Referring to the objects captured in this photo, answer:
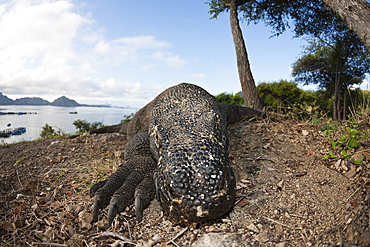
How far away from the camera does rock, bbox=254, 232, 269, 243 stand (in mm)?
1748

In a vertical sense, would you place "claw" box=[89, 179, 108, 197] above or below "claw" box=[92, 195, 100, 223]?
above

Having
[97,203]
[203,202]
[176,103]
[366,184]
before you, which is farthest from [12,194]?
[366,184]

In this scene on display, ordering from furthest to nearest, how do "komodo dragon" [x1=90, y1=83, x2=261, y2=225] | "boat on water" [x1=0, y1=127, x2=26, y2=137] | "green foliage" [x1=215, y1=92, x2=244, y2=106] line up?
"green foliage" [x1=215, y1=92, x2=244, y2=106] → "boat on water" [x1=0, y1=127, x2=26, y2=137] → "komodo dragon" [x1=90, y1=83, x2=261, y2=225]

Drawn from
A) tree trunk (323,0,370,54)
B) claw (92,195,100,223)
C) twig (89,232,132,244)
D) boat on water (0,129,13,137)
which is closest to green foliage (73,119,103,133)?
boat on water (0,129,13,137)

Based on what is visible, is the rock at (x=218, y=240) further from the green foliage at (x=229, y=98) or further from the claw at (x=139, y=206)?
the green foliage at (x=229, y=98)

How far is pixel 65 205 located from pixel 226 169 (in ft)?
6.36

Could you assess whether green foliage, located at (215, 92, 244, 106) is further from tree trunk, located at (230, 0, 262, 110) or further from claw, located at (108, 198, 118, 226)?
claw, located at (108, 198, 118, 226)

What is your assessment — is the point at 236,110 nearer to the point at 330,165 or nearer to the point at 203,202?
the point at 330,165

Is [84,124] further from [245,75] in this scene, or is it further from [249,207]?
[249,207]

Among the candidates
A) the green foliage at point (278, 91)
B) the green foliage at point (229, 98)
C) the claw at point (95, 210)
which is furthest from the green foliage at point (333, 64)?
the claw at point (95, 210)

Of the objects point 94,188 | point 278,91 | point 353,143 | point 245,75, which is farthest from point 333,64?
point 94,188

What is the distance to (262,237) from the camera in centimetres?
178

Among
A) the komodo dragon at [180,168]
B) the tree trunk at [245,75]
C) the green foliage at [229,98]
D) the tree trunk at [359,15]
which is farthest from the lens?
the green foliage at [229,98]

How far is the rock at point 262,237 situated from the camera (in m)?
1.75
